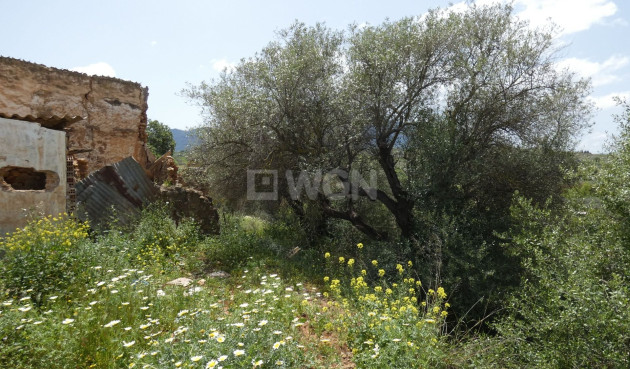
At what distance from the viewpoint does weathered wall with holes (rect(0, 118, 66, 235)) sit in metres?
5.88

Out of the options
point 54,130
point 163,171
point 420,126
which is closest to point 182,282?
point 54,130

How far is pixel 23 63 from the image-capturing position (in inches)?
410

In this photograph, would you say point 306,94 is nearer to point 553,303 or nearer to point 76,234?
point 76,234

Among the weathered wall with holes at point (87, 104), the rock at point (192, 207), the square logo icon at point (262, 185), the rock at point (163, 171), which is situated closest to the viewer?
the rock at point (192, 207)

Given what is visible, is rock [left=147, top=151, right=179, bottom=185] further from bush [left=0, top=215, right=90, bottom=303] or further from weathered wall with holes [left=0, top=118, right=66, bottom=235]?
bush [left=0, top=215, right=90, bottom=303]

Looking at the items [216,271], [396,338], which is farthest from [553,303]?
[216,271]

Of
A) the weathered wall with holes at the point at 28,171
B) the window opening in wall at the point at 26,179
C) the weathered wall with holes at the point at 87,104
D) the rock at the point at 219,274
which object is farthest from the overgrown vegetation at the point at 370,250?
the weathered wall with holes at the point at 87,104

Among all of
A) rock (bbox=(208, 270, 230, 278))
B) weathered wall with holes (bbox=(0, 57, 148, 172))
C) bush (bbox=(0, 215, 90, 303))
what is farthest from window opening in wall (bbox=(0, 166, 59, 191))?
weathered wall with holes (bbox=(0, 57, 148, 172))

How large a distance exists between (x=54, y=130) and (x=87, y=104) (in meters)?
6.22

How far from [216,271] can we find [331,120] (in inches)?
147

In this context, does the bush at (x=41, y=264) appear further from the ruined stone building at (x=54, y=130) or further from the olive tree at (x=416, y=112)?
the olive tree at (x=416, y=112)

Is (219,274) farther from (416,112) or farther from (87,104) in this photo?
(87,104)

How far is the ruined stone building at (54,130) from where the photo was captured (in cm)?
600

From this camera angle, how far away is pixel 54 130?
6449 mm
